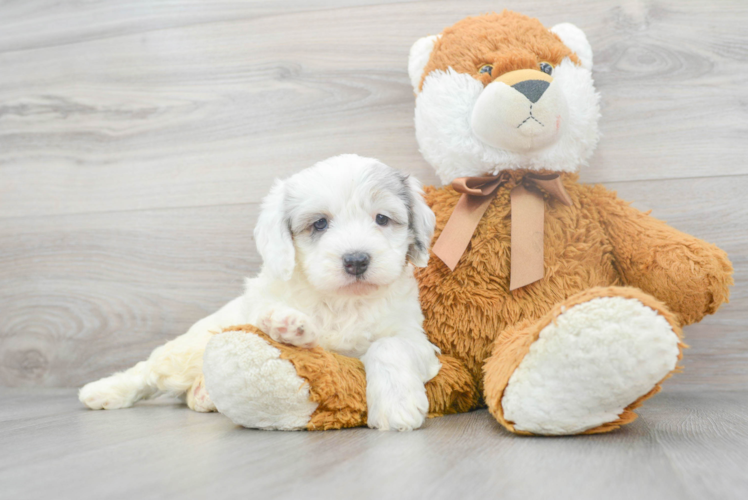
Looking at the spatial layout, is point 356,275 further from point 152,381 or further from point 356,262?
point 152,381

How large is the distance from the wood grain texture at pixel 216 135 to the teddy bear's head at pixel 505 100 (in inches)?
12.6

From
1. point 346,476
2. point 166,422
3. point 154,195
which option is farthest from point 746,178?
point 154,195

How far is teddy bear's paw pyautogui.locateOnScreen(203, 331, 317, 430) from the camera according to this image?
100 centimetres

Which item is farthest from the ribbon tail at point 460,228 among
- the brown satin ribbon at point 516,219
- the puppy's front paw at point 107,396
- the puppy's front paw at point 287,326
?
the puppy's front paw at point 107,396

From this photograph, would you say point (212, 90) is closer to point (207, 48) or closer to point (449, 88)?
point (207, 48)

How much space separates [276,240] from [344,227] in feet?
0.48

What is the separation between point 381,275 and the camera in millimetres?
1131

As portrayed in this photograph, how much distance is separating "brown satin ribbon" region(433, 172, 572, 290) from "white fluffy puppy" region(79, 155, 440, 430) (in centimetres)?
6

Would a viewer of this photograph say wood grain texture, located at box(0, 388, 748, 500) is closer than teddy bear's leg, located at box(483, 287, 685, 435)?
Yes

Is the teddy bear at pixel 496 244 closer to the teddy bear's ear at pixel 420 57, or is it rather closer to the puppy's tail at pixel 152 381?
the teddy bear's ear at pixel 420 57

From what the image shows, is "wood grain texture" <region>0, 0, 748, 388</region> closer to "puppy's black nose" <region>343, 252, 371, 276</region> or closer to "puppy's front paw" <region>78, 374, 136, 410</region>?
"puppy's front paw" <region>78, 374, 136, 410</region>

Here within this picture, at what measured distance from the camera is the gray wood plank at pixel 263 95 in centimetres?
159

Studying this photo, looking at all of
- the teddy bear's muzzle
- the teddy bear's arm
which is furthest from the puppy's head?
the teddy bear's arm

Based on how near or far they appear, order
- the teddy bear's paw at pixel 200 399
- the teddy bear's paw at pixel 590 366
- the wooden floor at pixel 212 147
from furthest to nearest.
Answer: the wooden floor at pixel 212 147 < the teddy bear's paw at pixel 200 399 < the teddy bear's paw at pixel 590 366
